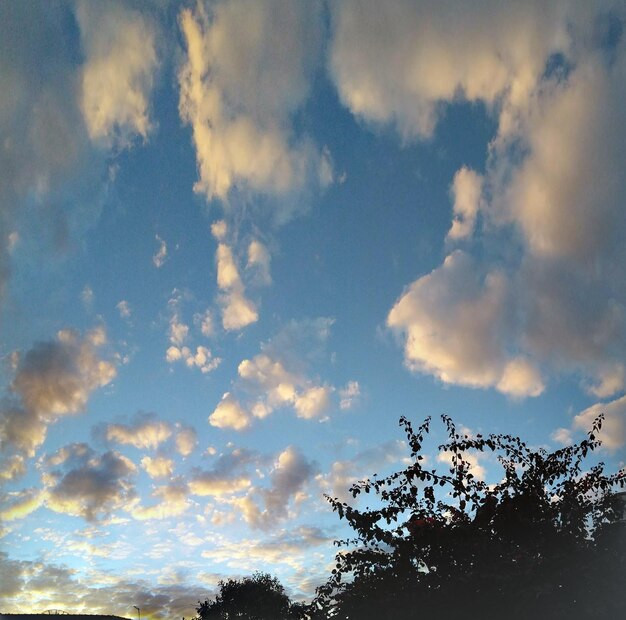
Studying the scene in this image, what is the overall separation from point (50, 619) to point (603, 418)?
44.9 metres

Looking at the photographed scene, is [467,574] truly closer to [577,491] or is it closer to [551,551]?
[551,551]

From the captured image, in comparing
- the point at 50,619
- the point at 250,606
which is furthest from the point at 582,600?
the point at 250,606

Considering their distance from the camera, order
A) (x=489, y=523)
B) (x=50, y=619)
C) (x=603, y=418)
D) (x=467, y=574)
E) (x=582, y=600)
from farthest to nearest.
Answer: (x=50, y=619) → (x=603, y=418) → (x=489, y=523) → (x=467, y=574) → (x=582, y=600)

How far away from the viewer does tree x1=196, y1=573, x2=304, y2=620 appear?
156ft

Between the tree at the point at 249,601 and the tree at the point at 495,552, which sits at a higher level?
the tree at the point at 249,601

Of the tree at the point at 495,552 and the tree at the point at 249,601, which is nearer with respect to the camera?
the tree at the point at 495,552

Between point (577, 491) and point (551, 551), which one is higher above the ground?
point (577, 491)

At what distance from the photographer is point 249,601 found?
48812 mm

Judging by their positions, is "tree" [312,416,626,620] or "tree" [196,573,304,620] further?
"tree" [196,573,304,620]

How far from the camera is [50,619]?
125ft

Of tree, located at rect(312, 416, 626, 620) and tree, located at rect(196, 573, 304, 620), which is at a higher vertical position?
tree, located at rect(196, 573, 304, 620)

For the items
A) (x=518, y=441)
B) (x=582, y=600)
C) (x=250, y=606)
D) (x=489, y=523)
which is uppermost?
(x=250, y=606)

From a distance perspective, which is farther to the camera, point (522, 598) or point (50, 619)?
point (50, 619)

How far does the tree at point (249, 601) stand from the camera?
47.7 meters
